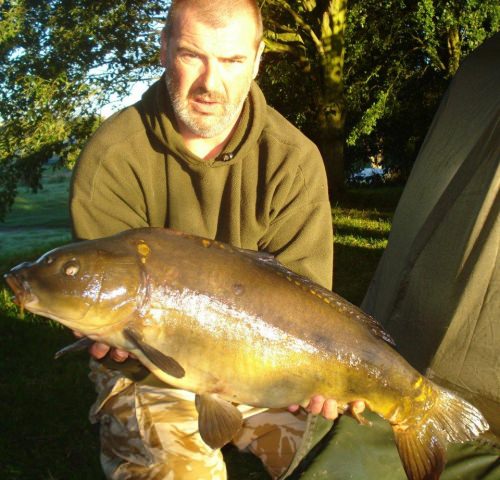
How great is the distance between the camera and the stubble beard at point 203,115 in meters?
2.78

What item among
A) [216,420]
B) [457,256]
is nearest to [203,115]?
[216,420]

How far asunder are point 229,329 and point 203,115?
3.46 feet

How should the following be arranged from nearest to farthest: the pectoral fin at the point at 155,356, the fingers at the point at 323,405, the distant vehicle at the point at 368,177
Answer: the pectoral fin at the point at 155,356
the fingers at the point at 323,405
the distant vehicle at the point at 368,177

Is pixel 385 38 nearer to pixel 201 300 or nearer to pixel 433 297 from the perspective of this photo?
pixel 433 297

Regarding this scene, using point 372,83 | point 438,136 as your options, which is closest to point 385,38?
point 372,83

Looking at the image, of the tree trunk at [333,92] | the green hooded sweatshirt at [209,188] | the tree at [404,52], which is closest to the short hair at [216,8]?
the green hooded sweatshirt at [209,188]

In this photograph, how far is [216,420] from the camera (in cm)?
216

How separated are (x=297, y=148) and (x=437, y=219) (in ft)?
3.65

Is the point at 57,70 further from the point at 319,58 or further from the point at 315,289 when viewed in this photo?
the point at 315,289

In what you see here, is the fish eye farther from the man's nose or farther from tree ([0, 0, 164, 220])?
tree ([0, 0, 164, 220])

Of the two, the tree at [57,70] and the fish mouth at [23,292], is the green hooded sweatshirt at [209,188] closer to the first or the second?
the fish mouth at [23,292]

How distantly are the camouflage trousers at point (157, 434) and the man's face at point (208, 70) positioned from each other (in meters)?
1.11

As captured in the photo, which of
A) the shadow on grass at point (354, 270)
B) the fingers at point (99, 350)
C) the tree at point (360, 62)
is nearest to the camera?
the fingers at point (99, 350)

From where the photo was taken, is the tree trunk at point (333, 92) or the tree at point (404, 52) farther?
the tree trunk at point (333, 92)
